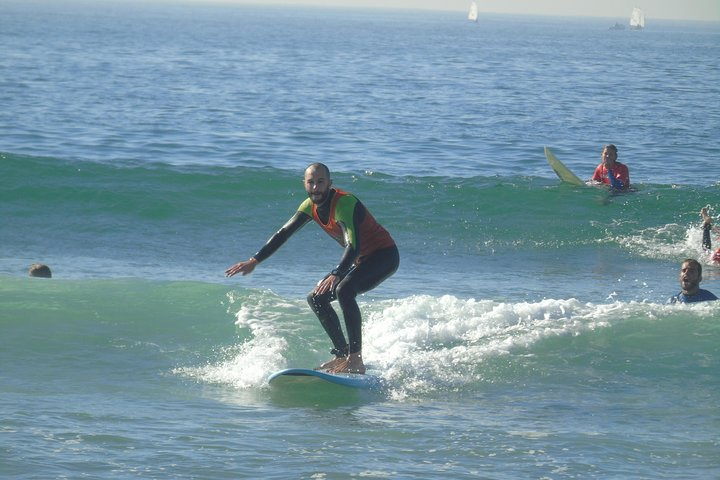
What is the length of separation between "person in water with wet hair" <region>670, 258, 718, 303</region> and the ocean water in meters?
0.13

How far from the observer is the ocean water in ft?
22.4

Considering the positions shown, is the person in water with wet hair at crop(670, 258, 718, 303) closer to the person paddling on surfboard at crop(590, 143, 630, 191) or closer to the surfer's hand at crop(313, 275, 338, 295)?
the surfer's hand at crop(313, 275, 338, 295)

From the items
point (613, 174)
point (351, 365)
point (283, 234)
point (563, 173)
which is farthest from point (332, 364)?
point (563, 173)

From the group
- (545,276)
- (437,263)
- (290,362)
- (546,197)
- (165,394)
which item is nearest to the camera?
(165,394)

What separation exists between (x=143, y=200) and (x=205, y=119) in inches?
510

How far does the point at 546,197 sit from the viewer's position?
18.6 metres

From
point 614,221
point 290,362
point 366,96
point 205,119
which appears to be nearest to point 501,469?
point 290,362

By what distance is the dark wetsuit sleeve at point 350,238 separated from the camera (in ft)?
25.1

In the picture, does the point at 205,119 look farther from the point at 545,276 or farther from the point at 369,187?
the point at 545,276

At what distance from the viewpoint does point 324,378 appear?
25.6ft

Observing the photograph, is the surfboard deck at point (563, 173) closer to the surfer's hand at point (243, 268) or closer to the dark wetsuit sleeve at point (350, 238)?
the dark wetsuit sleeve at point (350, 238)

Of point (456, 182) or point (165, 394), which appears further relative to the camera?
point (456, 182)

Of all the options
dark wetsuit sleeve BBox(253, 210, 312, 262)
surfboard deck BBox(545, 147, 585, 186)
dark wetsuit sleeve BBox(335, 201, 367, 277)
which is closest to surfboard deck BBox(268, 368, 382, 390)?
dark wetsuit sleeve BBox(335, 201, 367, 277)

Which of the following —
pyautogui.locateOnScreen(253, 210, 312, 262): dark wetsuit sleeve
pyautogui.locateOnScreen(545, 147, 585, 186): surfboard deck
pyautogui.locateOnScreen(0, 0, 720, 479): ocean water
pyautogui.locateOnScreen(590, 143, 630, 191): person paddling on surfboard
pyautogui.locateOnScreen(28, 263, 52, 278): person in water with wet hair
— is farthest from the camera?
pyautogui.locateOnScreen(545, 147, 585, 186): surfboard deck
